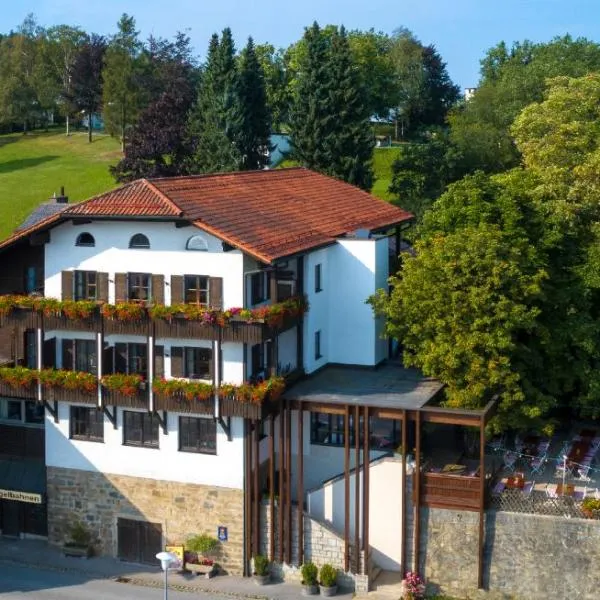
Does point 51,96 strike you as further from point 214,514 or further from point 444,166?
point 214,514

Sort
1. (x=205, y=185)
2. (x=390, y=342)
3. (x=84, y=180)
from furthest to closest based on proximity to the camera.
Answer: (x=84, y=180)
(x=390, y=342)
(x=205, y=185)

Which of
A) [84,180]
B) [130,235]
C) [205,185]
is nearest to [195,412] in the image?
[130,235]

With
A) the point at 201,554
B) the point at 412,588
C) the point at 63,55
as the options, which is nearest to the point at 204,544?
the point at 201,554

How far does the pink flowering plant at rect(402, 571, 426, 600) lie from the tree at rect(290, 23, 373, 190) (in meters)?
33.2

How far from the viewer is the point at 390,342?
141 feet

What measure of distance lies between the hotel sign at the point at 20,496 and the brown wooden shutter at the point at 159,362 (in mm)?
6502

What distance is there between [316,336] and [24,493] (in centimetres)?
1199

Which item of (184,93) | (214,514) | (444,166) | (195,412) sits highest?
(184,93)

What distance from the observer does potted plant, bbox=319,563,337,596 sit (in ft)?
114

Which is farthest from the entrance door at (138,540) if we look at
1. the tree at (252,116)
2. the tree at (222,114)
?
the tree at (252,116)

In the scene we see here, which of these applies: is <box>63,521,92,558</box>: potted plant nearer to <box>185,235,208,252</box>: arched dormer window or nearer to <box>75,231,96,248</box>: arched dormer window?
<box>75,231,96,248</box>: arched dormer window

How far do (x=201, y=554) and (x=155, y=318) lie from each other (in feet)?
27.4

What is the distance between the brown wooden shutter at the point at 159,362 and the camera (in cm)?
3650

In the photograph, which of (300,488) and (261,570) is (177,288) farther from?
(261,570)
